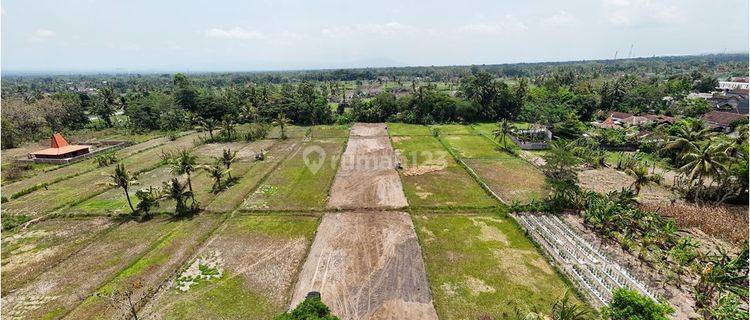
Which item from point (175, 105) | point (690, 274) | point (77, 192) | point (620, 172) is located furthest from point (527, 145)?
point (175, 105)

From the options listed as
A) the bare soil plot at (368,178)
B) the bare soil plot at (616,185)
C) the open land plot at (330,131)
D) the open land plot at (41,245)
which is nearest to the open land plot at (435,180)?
the bare soil plot at (368,178)

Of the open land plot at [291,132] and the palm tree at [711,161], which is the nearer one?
the palm tree at [711,161]

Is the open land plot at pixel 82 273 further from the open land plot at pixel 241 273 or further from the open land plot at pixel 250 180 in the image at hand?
the open land plot at pixel 241 273

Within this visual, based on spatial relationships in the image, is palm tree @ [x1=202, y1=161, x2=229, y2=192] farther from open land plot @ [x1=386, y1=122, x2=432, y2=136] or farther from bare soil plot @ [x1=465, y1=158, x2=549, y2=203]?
open land plot @ [x1=386, y1=122, x2=432, y2=136]

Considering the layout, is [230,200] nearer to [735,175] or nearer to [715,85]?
[735,175]

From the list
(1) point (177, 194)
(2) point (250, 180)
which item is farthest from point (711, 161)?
(1) point (177, 194)

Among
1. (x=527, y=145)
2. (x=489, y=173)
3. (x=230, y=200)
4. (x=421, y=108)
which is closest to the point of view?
(x=230, y=200)
